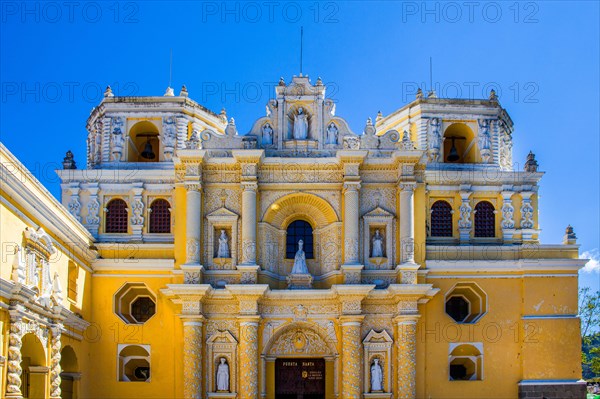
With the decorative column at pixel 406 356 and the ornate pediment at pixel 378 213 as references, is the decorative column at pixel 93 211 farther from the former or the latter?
the decorative column at pixel 406 356

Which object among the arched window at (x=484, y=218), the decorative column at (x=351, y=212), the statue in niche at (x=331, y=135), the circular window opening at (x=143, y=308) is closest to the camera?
the decorative column at (x=351, y=212)

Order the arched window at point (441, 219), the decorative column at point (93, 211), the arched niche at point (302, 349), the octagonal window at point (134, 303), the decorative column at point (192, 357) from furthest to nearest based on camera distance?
the arched window at point (441, 219), the decorative column at point (93, 211), the octagonal window at point (134, 303), the arched niche at point (302, 349), the decorative column at point (192, 357)

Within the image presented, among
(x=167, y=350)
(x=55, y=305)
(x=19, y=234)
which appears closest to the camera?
(x=19, y=234)

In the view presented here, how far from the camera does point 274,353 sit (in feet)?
103

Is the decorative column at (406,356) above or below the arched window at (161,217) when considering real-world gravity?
below

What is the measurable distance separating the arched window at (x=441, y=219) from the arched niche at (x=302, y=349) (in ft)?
20.7

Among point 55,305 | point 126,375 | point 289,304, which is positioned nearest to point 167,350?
point 126,375

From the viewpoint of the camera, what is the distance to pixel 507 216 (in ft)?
111

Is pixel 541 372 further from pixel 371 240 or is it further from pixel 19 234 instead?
pixel 19 234

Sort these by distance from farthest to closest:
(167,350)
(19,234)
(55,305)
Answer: (167,350) < (55,305) < (19,234)

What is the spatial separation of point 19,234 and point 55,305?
326 cm

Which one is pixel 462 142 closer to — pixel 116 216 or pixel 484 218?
pixel 484 218

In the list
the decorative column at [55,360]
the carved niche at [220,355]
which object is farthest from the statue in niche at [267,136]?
the decorative column at [55,360]

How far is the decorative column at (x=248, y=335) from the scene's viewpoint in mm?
29875
